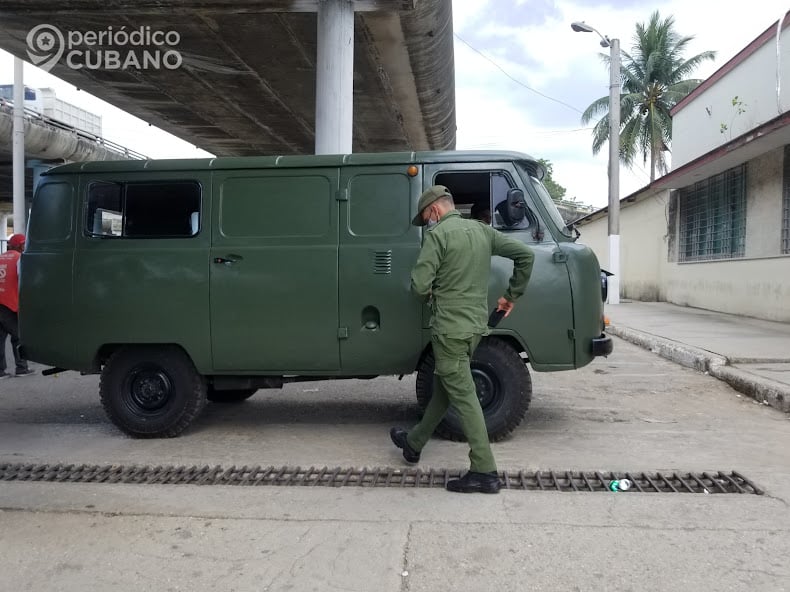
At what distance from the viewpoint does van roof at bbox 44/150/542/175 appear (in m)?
5.21

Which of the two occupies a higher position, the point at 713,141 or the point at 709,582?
the point at 713,141

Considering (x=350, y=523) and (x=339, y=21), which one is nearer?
(x=350, y=523)

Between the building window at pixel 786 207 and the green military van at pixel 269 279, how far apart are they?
31.4ft

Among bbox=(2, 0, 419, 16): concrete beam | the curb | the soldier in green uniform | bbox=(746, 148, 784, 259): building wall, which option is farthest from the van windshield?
bbox=(746, 148, 784, 259): building wall

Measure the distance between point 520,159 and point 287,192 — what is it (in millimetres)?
1855

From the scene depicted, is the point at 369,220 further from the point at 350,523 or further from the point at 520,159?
the point at 350,523

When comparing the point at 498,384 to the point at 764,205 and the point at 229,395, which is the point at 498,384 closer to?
the point at 229,395

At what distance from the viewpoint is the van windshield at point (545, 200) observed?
204 inches

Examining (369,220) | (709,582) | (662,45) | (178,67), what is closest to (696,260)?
(178,67)

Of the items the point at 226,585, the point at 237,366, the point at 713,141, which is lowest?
the point at 226,585

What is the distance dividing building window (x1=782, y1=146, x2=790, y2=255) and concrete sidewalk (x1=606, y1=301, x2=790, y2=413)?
153cm

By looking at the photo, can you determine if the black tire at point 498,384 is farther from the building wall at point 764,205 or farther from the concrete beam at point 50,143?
the concrete beam at point 50,143

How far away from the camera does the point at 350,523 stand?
3705mm

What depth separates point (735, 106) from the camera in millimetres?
14938
